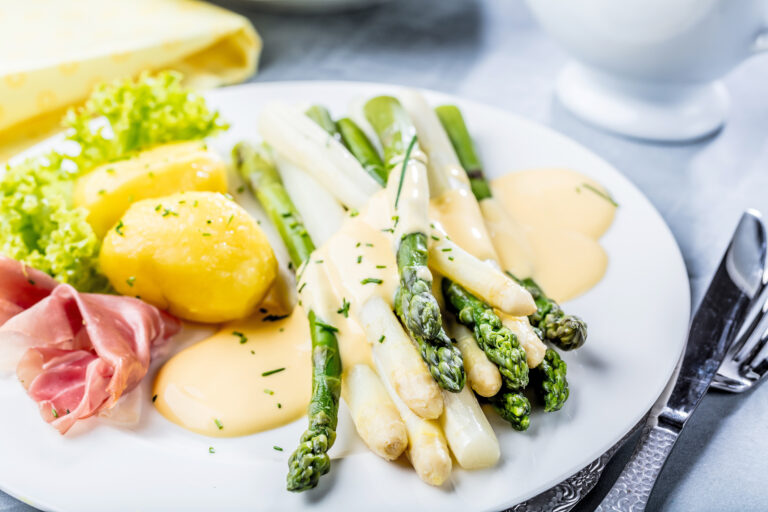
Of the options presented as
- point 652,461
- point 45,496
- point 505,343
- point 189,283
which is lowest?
point 45,496

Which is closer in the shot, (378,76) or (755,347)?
(755,347)

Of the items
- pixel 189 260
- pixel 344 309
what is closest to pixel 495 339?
pixel 344 309

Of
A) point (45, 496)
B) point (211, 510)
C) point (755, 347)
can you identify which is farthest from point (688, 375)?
point (45, 496)

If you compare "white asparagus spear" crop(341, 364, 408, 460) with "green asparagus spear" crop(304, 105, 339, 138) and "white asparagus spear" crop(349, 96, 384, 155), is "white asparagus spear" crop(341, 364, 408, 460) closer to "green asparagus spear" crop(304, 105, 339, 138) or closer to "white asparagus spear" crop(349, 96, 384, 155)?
"white asparagus spear" crop(349, 96, 384, 155)

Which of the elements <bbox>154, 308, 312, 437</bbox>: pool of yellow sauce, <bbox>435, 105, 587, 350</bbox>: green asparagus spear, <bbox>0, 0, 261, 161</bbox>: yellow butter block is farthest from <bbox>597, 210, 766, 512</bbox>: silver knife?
<bbox>0, 0, 261, 161</bbox>: yellow butter block

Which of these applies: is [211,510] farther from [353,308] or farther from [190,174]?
[190,174]

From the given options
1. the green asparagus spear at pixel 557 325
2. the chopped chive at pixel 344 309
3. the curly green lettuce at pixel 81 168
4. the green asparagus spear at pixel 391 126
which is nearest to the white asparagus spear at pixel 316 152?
the green asparagus spear at pixel 391 126
